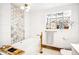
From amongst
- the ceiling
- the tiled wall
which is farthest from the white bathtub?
the ceiling

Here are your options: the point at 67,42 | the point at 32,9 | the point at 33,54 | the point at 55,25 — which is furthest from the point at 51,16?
the point at 33,54

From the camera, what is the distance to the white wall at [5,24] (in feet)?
3.74

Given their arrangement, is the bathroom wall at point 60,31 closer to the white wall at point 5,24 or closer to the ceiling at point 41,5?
the ceiling at point 41,5

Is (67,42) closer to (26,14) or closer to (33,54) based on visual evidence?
(33,54)

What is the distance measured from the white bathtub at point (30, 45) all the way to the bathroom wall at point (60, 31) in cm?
7

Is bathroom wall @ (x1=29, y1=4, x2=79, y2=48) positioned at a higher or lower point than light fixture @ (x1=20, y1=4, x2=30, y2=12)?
lower

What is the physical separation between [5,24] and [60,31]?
543mm

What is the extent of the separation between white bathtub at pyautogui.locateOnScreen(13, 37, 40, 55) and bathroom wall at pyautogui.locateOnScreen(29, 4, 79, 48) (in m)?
0.07

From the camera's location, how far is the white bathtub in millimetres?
1168

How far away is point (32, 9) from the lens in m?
1.15

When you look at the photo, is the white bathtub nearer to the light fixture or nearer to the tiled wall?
the tiled wall

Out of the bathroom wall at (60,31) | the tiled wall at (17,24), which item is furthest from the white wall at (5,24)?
the bathroom wall at (60,31)

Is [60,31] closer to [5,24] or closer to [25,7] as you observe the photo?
[25,7]

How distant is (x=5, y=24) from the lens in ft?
3.76
